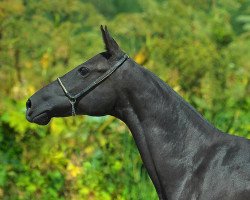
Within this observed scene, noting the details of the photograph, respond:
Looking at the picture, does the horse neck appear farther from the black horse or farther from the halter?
the halter

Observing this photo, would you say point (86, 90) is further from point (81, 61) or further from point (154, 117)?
point (81, 61)

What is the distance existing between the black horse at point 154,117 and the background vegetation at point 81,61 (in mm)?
1940

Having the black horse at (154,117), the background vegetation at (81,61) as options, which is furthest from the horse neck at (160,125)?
the background vegetation at (81,61)

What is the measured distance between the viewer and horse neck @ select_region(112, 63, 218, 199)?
5539mm

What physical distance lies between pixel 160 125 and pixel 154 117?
73 millimetres

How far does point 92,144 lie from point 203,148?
9.03 feet

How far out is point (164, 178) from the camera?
5520 millimetres

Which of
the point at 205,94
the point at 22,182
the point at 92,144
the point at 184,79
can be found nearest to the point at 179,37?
the point at 184,79

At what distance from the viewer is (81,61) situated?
38.8 ft

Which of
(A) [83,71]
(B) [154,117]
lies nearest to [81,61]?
(A) [83,71]

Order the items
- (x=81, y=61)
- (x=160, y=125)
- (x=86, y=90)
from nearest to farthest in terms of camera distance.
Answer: (x=160, y=125), (x=86, y=90), (x=81, y=61)

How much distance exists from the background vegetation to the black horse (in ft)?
6.36

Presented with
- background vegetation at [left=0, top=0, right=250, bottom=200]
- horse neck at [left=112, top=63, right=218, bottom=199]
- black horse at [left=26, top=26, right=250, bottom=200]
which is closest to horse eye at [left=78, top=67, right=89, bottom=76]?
black horse at [left=26, top=26, right=250, bottom=200]

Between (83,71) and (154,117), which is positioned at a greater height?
(83,71)
